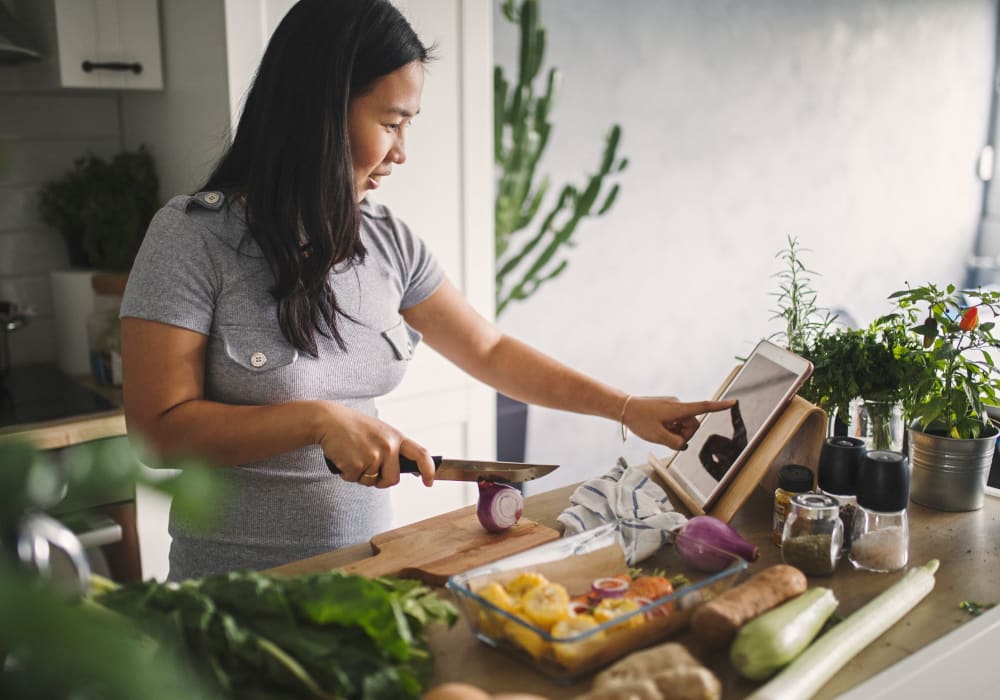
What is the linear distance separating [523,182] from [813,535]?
2406 mm

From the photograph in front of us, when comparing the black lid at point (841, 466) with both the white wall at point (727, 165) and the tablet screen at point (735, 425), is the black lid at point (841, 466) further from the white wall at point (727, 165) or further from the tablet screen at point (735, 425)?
the white wall at point (727, 165)

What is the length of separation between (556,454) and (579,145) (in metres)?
1.27

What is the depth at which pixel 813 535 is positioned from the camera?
1.17 metres

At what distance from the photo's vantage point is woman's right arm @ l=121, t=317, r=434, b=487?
123 centimetres

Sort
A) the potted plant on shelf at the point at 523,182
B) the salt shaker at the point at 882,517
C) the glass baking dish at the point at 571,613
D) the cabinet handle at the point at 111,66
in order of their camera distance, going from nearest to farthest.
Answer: the glass baking dish at the point at 571,613, the salt shaker at the point at 882,517, the cabinet handle at the point at 111,66, the potted plant on shelf at the point at 523,182

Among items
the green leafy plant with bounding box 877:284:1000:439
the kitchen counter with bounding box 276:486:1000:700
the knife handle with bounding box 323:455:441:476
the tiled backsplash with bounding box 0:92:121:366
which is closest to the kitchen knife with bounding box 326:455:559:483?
the knife handle with bounding box 323:455:441:476

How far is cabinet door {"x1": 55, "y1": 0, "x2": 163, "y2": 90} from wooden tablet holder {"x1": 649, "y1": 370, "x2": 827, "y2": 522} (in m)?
1.77

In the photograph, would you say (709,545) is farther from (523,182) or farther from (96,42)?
(523,182)

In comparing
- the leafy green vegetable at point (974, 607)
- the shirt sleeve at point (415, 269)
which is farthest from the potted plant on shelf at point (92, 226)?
the leafy green vegetable at point (974, 607)

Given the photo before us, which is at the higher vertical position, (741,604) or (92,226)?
(92,226)

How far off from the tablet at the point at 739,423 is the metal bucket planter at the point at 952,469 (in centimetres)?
26

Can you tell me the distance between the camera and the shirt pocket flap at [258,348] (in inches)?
53.6

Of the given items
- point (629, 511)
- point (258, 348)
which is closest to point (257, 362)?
point (258, 348)

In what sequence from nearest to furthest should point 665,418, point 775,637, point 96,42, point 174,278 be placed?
1. point 775,637
2. point 174,278
3. point 665,418
4. point 96,42
